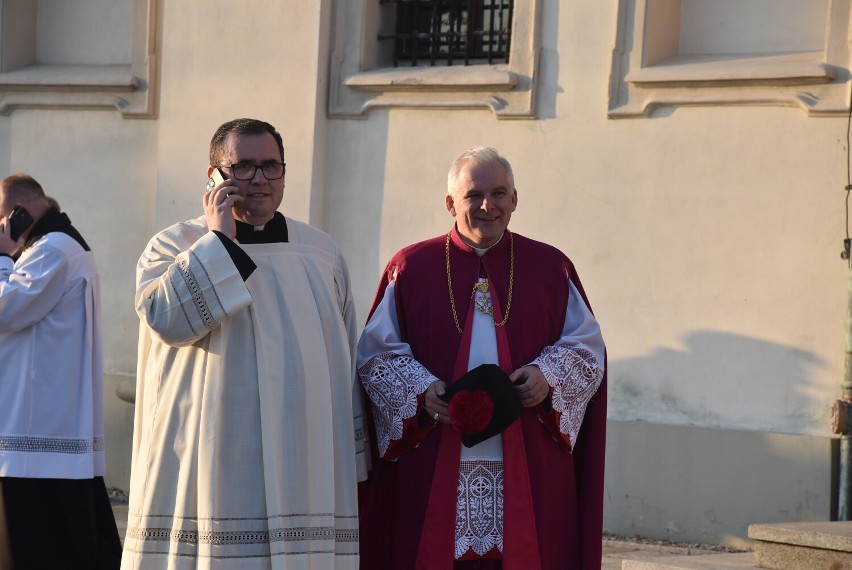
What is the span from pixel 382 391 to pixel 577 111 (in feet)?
14.3

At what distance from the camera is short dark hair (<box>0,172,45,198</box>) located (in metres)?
7.21

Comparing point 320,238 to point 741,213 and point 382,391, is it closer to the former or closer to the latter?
point 382,391

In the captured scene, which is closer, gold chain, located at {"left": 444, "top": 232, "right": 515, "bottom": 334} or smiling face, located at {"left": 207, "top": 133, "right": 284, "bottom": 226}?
smiling face, located at {"left": 207, "top": 133, "right": 284, "bottom": 226}

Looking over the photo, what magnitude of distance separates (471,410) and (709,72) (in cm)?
440

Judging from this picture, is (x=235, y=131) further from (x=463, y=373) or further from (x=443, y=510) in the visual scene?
(x=443, y=510)

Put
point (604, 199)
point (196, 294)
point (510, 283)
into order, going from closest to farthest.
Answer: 1. point (196, 294)
2. point (510, 283)
3. point (604, 199)

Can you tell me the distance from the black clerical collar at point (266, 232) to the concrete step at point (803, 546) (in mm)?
3123

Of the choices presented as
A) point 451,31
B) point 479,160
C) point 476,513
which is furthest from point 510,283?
point 451,31

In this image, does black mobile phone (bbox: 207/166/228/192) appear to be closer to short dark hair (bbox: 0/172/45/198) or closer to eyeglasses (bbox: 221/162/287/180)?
eyeglasses (bbox: 221/162/287/180)

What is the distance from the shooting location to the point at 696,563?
6.84 m

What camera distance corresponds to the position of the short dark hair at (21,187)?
721 centimetres

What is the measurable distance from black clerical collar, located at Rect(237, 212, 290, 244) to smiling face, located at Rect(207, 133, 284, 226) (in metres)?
0.06

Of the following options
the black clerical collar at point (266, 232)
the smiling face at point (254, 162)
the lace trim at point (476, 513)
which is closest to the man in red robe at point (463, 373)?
the lace trim at point (476, 513)

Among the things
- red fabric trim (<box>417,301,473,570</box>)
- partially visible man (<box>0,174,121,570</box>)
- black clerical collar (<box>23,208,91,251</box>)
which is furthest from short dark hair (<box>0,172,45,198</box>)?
red fabric trim (<box>417,301,473,570</box>)
